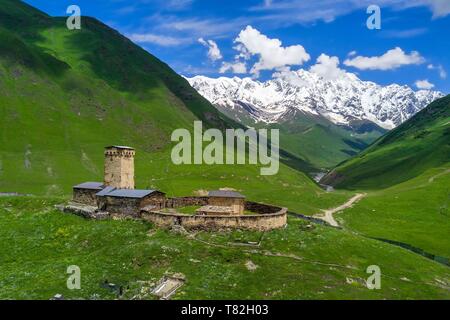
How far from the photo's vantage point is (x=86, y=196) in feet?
234

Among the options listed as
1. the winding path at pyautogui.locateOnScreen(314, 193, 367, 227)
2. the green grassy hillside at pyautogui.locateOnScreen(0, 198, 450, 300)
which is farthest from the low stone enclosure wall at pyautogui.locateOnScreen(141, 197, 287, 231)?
Answer: the winding path at pyautogui.locateOnScreen(314, 193, 367, 227)

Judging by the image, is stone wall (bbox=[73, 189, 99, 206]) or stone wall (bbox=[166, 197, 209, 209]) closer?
stone wall (bbox=[73, 189, 99, 206])

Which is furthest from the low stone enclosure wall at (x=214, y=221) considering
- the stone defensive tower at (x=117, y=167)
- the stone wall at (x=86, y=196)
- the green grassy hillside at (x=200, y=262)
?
the stone defensive tower at (x=117, y=167)

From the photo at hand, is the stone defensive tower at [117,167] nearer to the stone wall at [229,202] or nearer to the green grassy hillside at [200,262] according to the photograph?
the green grassy hillside at [200,262]

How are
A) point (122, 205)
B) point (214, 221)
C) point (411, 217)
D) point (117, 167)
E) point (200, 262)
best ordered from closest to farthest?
point (200, 262) → point (214, 221) → point (122, 205) → point (117, 167) → point (411, 217)

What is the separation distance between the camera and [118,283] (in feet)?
141

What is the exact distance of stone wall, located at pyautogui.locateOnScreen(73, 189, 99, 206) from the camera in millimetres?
70438

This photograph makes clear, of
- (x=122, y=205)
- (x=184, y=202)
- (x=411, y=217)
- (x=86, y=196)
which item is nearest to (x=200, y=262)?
(x=122, y=205)

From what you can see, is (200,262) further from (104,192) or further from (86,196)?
(86,196)

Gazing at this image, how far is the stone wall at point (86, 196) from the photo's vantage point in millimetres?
70438

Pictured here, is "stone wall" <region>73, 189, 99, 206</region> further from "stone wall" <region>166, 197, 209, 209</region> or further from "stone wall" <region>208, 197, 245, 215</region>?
"stone wall" <region>208, 197, 245, 215</region>

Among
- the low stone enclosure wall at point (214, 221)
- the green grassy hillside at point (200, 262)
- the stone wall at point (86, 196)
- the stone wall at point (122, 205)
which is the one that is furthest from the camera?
the stone wall at point (86, 196)

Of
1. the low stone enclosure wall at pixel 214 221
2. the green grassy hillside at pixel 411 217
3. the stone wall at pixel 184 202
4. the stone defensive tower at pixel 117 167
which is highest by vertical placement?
the stone defensive tower at pixel 117 167
